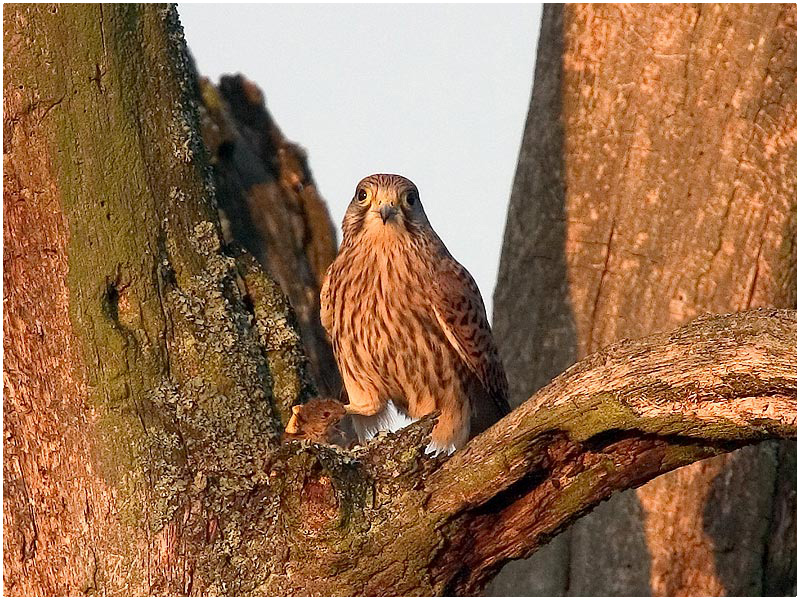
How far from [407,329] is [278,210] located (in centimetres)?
121

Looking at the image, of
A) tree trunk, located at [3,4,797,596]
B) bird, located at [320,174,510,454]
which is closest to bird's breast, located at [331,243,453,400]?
bird, located at [320,174,510,454]

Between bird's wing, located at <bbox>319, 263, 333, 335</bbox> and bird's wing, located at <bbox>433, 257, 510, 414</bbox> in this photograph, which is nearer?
bird's wing, located at <bbox>433, 257, 510, 414</bbox>

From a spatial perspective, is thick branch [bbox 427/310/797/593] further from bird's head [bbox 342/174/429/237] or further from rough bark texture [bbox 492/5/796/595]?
rough bark texture [bbox 492/5/796/595]

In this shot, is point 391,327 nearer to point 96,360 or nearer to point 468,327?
point 468,327

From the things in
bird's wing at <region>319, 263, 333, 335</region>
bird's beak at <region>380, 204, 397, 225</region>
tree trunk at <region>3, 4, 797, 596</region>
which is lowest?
tree trunk at <region>3, 4, 797, 596</region>

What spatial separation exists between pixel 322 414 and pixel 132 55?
125cm

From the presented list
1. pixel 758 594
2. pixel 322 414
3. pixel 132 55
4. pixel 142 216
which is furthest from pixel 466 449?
pixel 758 594

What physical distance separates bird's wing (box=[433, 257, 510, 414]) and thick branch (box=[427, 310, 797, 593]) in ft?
4.71

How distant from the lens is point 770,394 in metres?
3.21

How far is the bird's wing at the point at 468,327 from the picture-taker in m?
4.90

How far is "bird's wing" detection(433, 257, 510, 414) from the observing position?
16.1 ft

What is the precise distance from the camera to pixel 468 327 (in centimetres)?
491

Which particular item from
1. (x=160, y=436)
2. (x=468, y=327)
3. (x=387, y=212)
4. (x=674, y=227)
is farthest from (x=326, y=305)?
(x=160, y=436)

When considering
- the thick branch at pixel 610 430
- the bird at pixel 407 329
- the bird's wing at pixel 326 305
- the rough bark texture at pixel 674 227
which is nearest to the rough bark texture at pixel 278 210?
the bird's wing at pixel 326 305
